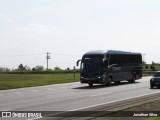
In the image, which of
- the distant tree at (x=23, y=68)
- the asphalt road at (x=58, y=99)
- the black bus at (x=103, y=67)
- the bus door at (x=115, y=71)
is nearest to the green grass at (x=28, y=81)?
the black bus at (x=103, y=67)

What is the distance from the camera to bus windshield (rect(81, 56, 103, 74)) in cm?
3997

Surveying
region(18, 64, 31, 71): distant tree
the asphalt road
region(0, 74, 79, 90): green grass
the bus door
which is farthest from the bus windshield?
region(18, 64, 31, 71): distant tree

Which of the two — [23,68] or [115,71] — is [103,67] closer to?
[115,71]

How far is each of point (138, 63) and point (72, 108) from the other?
31245 millimetres

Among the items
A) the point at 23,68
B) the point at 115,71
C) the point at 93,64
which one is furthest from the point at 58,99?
the point at 23,68

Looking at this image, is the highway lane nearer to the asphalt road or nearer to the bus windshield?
the asphalt road

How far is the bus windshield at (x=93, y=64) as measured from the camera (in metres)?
40.0

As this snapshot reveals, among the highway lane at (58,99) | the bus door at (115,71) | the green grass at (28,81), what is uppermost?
the bus door at (115,71)

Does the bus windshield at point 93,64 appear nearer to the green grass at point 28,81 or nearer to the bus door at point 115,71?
the bus door at point 115,71

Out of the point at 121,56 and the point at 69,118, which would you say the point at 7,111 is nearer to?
the point at 69,118

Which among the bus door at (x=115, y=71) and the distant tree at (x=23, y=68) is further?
the distant tree at (x=23, y=68)

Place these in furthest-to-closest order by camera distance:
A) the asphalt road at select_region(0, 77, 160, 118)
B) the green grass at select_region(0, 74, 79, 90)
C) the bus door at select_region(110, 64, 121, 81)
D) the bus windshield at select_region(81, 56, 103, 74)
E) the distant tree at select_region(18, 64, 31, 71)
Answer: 1. the distant tree at select_region(18, 64, 31, 71)
2. the bus door at select_region(110, 64, 121, 81)
3. the green grass at select_region(0, 74, 79, 90)
4. the bus windshield at select_region(81, 56, 103, 74)
5. the asphalt road at select_region(0, 77, 160, 118)

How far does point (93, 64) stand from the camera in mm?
40094

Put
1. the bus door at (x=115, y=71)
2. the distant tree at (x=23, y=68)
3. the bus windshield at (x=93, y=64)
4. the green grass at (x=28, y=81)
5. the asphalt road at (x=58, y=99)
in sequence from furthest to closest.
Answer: the distant tree at (x=23, y=68)
the bus door at (x=115, y=71)
the green grass at (x=28, y=81)
the bus windshield at (x=93, y=64)
the asphalt road at (x=58, y=99)
